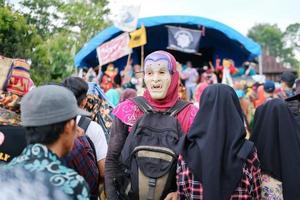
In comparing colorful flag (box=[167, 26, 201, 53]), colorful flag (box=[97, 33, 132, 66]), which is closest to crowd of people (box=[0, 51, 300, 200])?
colorful flag (box=[97, 33, 132, 66])

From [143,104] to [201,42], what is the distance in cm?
1485

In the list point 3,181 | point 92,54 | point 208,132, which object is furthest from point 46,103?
point 92,54

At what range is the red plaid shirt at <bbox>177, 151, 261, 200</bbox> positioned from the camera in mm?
3006

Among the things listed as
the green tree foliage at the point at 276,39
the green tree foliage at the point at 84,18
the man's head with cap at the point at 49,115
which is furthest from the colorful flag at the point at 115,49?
the green tree foliage at the point at 276,39

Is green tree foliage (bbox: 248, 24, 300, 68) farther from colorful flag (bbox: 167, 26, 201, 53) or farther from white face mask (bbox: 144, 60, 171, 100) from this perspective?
white face mask (bbox: 144, 60, 171, 100)

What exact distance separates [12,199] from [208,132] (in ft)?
4.45

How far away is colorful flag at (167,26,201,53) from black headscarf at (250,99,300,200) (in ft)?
42.8

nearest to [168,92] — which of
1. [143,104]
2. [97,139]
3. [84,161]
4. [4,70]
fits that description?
[143,104]

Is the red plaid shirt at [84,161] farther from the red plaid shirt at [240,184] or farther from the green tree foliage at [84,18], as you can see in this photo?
the green tree foliage at [84,18]

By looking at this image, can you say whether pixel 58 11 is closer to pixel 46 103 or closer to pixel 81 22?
pixel 81 22

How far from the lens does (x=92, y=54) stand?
16766 millimetres

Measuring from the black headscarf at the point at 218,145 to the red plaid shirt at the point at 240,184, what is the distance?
42 mm

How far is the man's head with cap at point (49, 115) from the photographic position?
224 centimetres

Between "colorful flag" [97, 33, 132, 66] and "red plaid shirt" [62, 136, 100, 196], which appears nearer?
"red plaid shirt" [62, 136, 100, 196]
